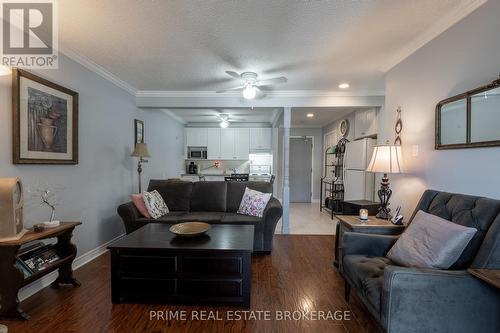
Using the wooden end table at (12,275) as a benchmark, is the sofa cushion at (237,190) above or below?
above

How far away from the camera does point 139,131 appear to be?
4.37 meters

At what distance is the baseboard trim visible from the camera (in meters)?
2.21

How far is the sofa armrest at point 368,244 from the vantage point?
2104mm

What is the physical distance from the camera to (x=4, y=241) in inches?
70.6

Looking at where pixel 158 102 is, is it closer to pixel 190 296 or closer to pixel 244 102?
pixel 244 102

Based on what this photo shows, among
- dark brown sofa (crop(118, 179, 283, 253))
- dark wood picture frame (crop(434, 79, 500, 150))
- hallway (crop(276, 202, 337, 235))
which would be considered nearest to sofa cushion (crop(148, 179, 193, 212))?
dark brown sofa (crop(118, 179, 283, 253))

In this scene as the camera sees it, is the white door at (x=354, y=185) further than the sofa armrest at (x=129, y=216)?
Yes

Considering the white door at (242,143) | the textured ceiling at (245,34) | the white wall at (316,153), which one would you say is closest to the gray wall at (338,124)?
the white wall at (316,153)

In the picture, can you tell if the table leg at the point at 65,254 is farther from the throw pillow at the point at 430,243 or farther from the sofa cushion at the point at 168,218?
the throw pillow at the point at 430,243

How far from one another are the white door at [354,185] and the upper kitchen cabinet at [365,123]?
76 centimetres

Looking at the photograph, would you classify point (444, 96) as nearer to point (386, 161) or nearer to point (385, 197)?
point (386, 161)

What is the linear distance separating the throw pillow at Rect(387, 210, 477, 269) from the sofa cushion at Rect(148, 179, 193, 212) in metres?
2.89

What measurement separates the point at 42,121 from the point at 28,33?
823mm

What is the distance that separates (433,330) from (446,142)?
149 cm
